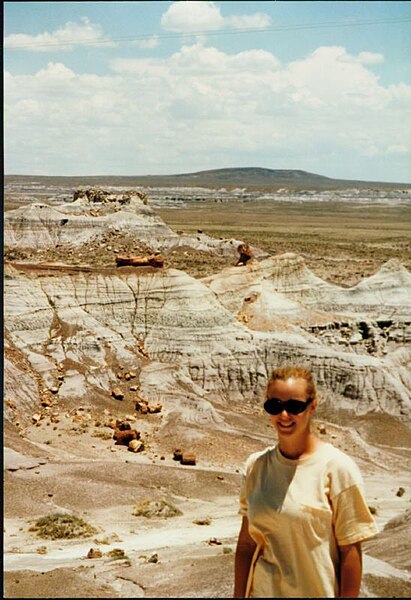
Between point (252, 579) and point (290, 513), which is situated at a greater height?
point (290, 513)

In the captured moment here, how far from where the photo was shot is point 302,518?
3.66 metres

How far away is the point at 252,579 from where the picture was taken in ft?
12.6

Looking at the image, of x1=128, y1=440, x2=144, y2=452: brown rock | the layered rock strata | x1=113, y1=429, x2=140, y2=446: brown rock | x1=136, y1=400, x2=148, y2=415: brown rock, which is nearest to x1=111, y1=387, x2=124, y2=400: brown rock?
the layered rock strata

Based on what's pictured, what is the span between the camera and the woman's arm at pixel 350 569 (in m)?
3.67

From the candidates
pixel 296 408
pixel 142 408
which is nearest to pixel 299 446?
pixel 296 408

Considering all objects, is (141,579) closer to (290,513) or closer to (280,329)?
(290,513)

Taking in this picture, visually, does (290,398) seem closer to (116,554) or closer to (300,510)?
(300,510)

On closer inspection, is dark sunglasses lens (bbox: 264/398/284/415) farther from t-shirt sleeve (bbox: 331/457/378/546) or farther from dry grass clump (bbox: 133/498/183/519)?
dry grass clump (bbox: 133/498/183/519)

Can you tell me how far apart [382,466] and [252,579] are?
20.3 metres

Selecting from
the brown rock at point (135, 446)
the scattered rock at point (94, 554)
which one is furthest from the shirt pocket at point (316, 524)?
the brown rock at point (135, 446)

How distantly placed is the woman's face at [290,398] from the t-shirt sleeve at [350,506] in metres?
0.25

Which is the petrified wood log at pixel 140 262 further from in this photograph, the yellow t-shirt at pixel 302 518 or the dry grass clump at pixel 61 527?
the yellow t-shirt at pixel 302 518

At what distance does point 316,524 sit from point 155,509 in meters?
14.9

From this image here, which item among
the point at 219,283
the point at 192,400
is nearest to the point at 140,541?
the point at 192,400
